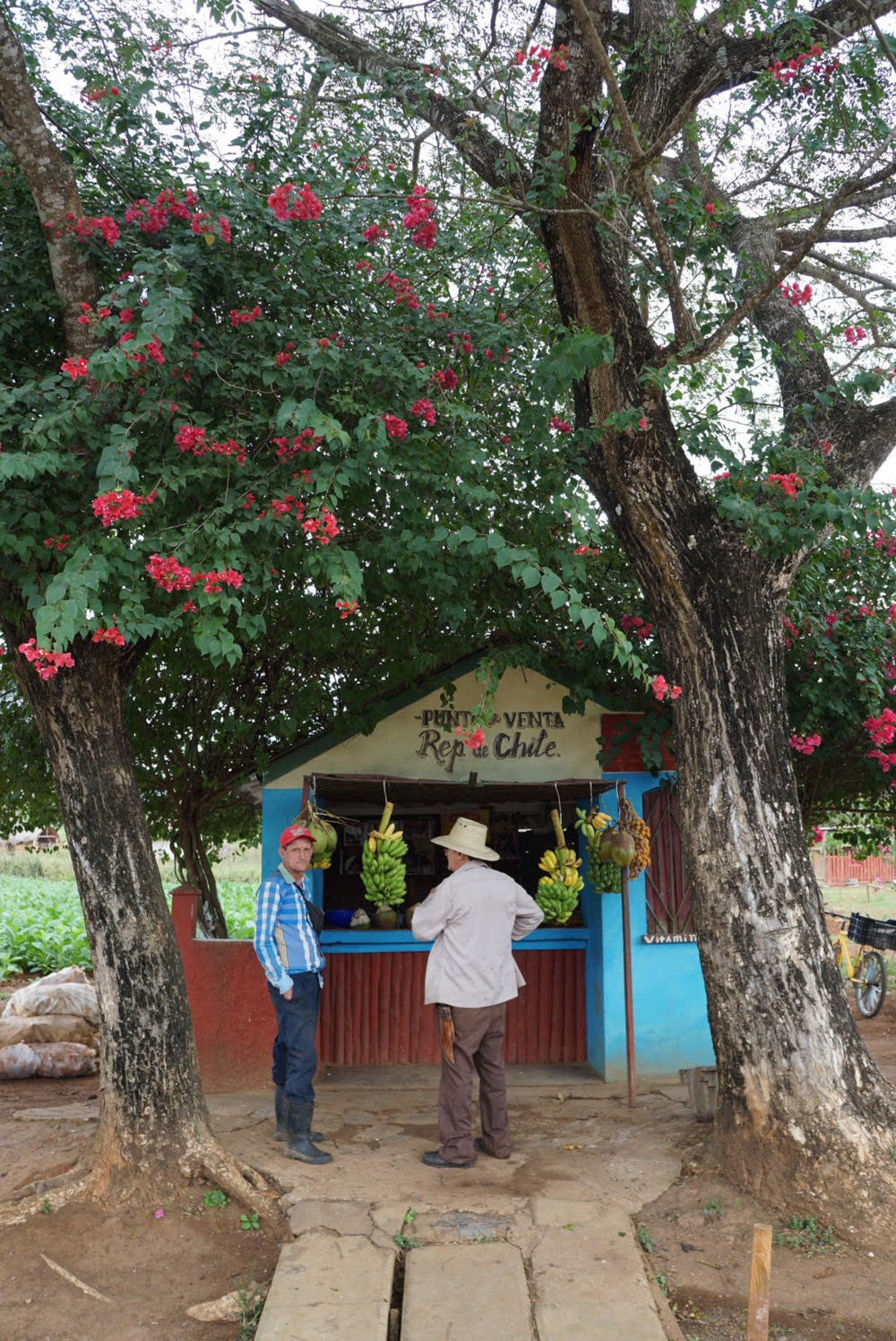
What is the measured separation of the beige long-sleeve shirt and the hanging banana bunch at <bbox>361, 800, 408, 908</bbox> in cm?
83

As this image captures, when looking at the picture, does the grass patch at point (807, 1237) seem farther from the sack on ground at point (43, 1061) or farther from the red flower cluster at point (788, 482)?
the sack on ground at point (43, 1061)

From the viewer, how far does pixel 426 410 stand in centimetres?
642

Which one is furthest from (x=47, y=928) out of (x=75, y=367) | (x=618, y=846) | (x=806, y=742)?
(x=75, y=367)

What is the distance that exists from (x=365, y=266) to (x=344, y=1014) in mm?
6091

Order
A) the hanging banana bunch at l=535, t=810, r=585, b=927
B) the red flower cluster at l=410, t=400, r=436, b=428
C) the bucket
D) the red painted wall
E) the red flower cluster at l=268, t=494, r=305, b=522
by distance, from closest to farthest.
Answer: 1. the red flower cluster at l=268, t=494, r=305, b=522
2. the red flower cluster at l=410, t=400, r=436, b=428
3. the bucket
4. the hanging banana bunch at l=535, t=810, r=585, b=927
5. the red painted wall

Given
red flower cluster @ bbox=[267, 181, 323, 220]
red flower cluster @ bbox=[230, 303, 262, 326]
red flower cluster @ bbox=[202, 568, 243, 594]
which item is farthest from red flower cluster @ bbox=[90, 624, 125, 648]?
red flower cluster @ bbox=[267, 181, 323, 220]

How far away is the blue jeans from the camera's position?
637 cm

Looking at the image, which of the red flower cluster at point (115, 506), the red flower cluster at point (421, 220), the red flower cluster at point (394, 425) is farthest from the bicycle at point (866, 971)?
the red flower cluster at point (115, 506)

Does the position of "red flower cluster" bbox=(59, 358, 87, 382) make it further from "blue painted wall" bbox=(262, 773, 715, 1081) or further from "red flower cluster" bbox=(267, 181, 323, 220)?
"blue painted wall" bbox=(262, 773, 715, 1081)

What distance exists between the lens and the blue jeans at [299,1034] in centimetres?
637

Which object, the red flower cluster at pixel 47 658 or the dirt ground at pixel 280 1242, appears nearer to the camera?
the dirt ground at pixel 280 1242

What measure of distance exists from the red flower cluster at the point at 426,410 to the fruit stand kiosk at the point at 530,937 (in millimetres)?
2600

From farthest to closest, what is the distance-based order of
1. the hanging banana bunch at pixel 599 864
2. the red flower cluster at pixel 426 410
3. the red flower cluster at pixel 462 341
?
the hanging banana bunch at pixel 599 864, the red flower cluster at pixel 462 341, the red flower cluster at pixel 426 410

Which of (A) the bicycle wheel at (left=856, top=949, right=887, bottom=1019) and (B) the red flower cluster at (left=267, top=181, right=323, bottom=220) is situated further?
(A) the bicycle wheel at (left=856, top=949, right=887, bottom=1019)
